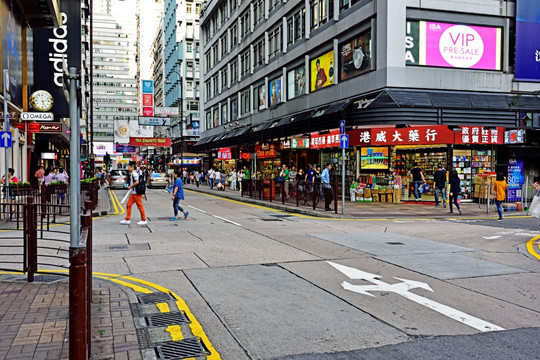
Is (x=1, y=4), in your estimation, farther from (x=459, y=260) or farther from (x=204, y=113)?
(x=204, y=113)

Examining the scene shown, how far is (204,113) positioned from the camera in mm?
62562

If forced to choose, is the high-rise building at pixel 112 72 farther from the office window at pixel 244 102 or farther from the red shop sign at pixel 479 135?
the red shop sign at pixel 479 135

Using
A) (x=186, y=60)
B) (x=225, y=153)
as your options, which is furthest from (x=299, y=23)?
(x=186, y=60)

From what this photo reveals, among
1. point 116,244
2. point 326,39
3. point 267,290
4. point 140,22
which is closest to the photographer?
point 267,290

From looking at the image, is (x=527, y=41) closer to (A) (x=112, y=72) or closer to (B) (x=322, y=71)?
(B) (x=322, y=71)

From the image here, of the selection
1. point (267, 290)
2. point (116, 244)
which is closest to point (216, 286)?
point (267, 290)

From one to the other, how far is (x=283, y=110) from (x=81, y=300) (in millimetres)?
A: 32081

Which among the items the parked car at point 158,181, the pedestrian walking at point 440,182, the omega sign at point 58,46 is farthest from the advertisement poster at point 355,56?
the parked car at point 158,181

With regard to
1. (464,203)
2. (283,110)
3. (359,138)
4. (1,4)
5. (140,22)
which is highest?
(140,22)

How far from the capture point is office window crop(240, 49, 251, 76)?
44781 mm

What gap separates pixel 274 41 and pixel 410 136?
19.6m

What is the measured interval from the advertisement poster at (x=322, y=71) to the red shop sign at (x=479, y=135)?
838 cm

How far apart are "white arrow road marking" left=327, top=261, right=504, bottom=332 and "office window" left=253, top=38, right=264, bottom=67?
34.3 metres

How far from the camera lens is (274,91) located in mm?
36812
